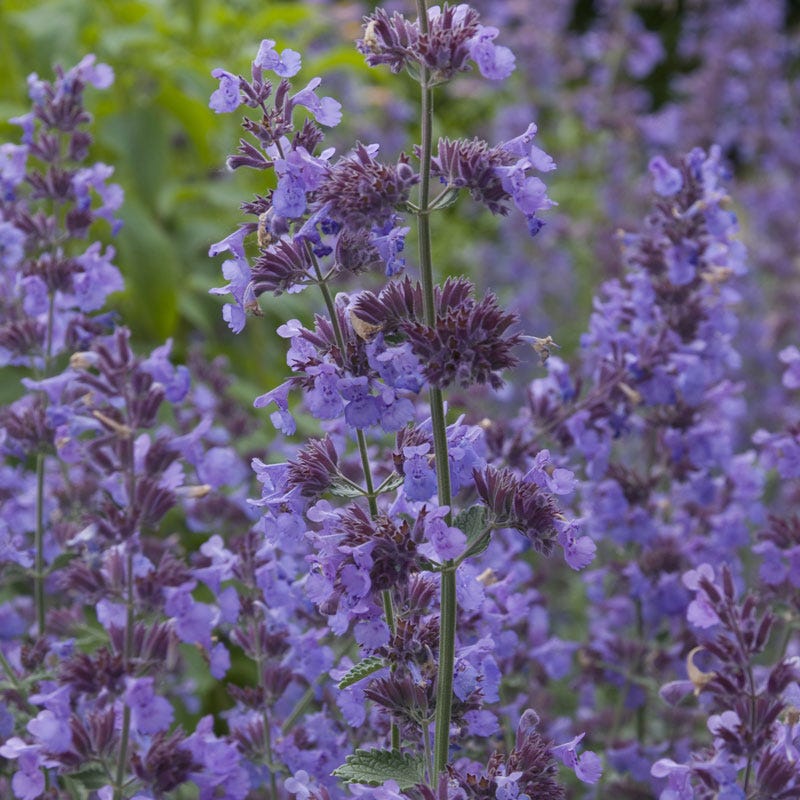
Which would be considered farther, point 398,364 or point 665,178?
point 665,178

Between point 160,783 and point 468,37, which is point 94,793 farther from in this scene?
point 468,37

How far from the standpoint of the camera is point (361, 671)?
1585 millimetres

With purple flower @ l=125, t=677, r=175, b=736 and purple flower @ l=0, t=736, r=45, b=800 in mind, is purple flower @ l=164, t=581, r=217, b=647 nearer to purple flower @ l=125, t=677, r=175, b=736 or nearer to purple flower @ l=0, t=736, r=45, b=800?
purple flower @ l=125, t=677, r=175, b=736

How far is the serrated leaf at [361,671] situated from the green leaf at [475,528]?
0.63 ft

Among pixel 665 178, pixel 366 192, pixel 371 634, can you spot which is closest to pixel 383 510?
pixel 371 634

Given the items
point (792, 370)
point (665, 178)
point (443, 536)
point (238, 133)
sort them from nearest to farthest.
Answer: point (443, 536), point (792, 370), point (665, 178), point (238, 133)

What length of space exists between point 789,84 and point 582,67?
1394mm

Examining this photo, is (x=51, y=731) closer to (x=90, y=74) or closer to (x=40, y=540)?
(x=40, y=540)

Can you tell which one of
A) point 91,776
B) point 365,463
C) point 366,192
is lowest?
point 91,776

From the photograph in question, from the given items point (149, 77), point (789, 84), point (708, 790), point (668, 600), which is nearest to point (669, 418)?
point (668, 600)

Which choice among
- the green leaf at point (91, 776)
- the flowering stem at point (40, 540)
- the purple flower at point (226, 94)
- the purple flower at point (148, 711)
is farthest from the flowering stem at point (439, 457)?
the flowering stem at point (40, 540)

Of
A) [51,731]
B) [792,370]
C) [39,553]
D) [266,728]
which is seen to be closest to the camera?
[51,731]

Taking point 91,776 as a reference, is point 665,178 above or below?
above

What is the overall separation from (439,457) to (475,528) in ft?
0.43
